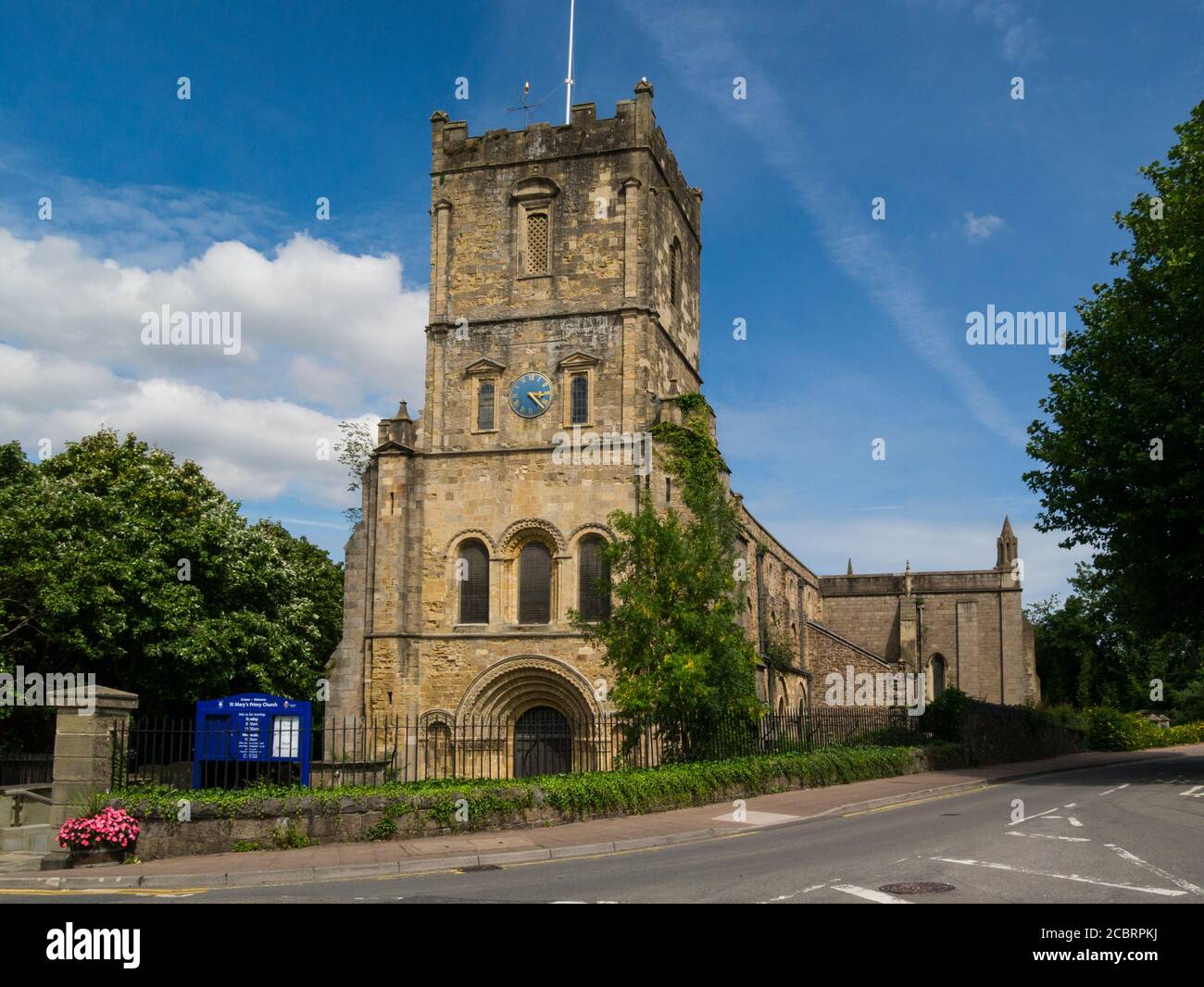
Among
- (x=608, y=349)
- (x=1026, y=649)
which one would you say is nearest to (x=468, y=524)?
(x=608, y=349)

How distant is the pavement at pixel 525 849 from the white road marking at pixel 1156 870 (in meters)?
0.05

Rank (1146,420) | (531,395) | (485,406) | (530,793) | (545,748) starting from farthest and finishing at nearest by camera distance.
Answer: (485,406) → (531,395) → (545,748) → (1146,420) → (530,793)

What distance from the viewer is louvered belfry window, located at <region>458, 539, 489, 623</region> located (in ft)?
96.9

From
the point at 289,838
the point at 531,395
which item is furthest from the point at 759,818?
the point at 531,395

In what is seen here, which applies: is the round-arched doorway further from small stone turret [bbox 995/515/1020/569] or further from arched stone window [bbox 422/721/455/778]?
small stone turret [bbox 995/515/1020/569]

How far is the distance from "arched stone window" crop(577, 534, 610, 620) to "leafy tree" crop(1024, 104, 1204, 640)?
443 inches

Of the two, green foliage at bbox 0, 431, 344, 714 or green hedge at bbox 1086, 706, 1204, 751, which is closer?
green foliage at bbox 0, 431, 344, 714

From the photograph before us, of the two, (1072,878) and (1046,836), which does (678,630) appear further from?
(1072,878)

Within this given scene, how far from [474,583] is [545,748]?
16.1 ft

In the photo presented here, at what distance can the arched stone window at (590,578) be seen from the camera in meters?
28.6

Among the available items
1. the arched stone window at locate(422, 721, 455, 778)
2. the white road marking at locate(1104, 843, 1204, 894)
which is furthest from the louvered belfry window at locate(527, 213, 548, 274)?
the white road marking at locate(1104, 843, 1204, 894)

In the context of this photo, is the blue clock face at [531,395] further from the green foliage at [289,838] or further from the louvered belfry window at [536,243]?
the green foliage at [289,838]

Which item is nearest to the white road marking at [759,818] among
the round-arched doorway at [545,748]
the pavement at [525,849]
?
the pavement at [525,849]

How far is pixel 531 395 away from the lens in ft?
99.5
